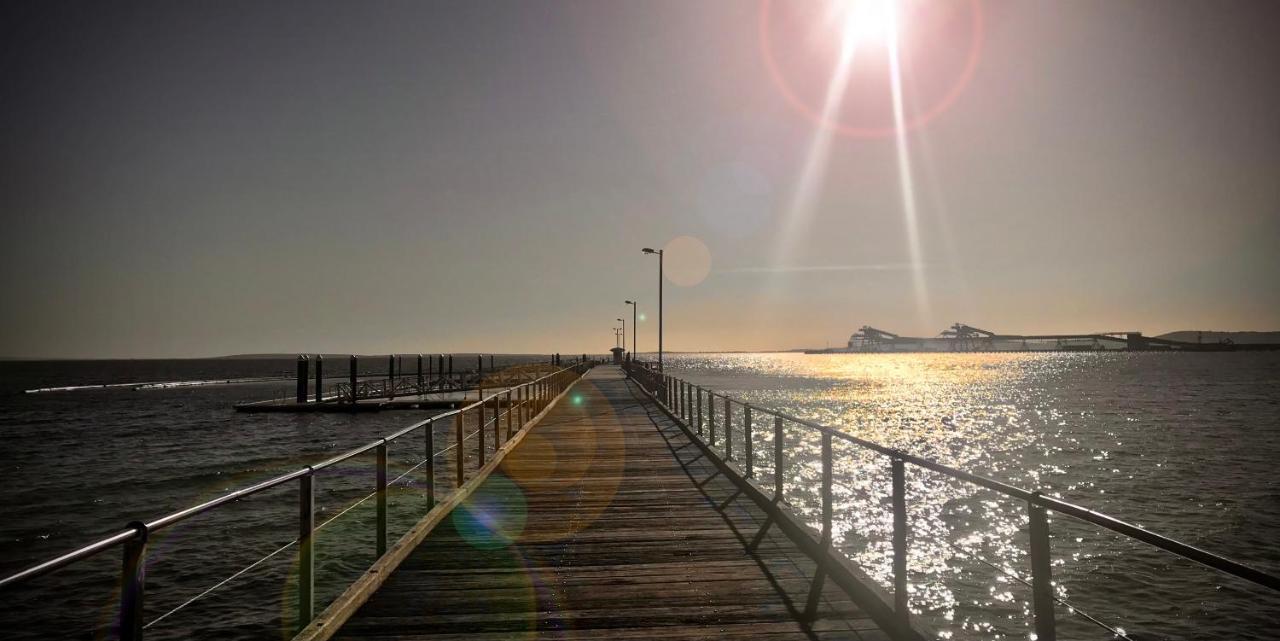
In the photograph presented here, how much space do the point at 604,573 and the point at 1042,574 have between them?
3.50 meters

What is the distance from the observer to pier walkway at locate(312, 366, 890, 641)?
4.77 meters

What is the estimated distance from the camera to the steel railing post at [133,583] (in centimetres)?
290

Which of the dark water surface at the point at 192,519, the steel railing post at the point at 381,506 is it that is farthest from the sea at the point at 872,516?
the steel railing post at the point at 381,506

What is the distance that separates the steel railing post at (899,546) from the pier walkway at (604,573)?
8.8 inches

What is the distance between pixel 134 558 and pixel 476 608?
103 inches

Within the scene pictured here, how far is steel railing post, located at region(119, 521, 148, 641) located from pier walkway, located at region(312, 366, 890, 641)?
5.11 ft

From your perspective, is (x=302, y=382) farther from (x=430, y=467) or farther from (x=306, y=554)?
(x=306, y=554)

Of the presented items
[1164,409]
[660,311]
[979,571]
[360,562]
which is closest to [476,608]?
[360,562]

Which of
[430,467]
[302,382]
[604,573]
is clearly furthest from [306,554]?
[302,382]

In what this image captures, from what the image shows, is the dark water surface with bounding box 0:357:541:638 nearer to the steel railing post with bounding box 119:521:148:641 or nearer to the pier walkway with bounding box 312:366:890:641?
the pier walkway with bounding box 312:366:890:641

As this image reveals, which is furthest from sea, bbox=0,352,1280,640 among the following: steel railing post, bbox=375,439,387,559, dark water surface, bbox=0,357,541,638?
steel railing post, bbox=375,439,387,559

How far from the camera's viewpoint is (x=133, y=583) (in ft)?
9.67

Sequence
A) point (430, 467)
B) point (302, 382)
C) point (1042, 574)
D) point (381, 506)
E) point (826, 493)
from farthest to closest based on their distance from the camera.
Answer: point (302, 382) < point (430, 467) < point (826, 493) < point (381, 506) < point (1042, 574)

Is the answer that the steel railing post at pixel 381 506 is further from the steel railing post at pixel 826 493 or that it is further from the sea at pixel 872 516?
the steel railing post at pixel 826 493
